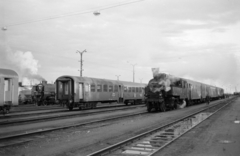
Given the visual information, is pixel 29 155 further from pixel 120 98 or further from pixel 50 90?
pixel 50 90

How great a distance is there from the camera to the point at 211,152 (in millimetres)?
7215

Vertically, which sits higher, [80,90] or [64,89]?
[64,89]

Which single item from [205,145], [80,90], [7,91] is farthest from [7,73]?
[205,145]

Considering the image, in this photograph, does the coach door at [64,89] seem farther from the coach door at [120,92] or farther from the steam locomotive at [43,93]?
the steam locomotive at [43,93]

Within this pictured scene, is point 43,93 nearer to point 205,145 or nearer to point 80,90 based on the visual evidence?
point 80,90

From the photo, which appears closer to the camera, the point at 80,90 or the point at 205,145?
the point at 205,145

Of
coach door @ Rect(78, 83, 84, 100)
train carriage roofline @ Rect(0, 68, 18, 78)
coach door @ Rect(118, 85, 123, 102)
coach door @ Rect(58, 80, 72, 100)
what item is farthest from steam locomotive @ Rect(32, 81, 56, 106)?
train carriage roofline @ Rect(0, 68, 18, 78)

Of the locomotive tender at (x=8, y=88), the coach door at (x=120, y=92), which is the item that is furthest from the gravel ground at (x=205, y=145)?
the coach door at (x=120, y=92)

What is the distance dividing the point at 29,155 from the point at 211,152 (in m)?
5.50

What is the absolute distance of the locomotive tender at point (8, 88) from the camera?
655 inches

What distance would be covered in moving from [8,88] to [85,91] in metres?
8.37

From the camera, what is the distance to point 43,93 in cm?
3381

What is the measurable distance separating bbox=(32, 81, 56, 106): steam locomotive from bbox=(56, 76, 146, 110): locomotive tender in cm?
1008

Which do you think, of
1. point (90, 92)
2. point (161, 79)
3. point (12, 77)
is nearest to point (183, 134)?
point (161, 79)
